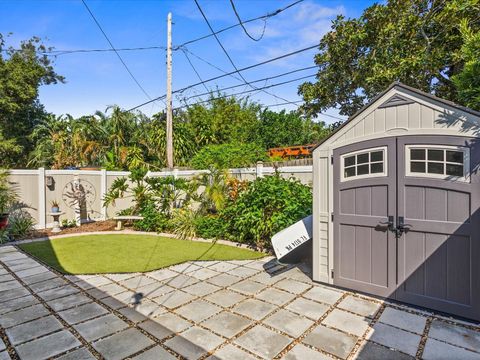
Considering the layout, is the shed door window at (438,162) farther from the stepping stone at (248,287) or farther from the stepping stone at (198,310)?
the stepping stone at (198,310)

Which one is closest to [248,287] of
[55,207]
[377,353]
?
[377,353]

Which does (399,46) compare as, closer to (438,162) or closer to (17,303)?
(438,162)

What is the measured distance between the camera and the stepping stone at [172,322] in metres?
2.92

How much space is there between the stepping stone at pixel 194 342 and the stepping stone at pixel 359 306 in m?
1.55

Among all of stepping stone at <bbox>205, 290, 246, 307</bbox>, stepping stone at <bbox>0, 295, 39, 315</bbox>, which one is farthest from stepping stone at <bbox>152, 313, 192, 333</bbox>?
stepping stone at <bbox>0, 295, 39, 315</bbox>

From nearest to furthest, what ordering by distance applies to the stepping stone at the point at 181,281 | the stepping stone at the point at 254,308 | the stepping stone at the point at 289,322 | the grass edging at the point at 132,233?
the stepping stone at the point at 289,322 → the stepping stone at the point at 254,308 → the stepping stone at the point at 181,281 → the grass edging at the point at 132,233

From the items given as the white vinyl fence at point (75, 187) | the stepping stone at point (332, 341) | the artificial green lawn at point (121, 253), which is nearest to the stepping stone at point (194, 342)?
the stepping stone at point (332, 341)

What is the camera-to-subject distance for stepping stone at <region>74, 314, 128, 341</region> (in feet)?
9.23

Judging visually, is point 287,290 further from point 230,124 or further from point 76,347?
point 230,124

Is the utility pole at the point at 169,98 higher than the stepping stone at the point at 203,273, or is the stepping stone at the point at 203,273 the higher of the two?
the utility pole at the point at 169,98

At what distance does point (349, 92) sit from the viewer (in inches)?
368

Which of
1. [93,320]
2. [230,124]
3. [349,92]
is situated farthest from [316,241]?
[230,124]

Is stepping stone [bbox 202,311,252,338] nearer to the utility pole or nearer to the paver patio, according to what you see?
the paver patio

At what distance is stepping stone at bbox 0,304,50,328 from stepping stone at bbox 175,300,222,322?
1499mm
